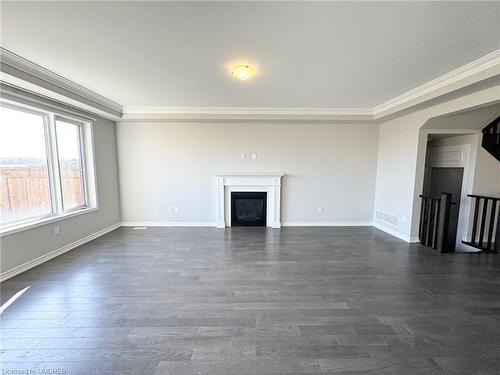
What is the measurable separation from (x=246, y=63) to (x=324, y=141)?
3.09 meters

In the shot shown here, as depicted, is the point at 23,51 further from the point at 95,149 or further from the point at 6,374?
the point at 6,374

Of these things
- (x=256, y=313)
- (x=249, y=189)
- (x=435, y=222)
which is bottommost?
(x=256, y=313)

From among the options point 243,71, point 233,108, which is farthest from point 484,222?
point 233,108

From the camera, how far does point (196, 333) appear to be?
1858 mm

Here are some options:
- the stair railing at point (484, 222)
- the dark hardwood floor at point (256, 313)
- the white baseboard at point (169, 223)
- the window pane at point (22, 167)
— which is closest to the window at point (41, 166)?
the window pane at point (22, 167)

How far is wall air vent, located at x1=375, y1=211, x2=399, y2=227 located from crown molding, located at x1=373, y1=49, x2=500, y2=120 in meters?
2.10

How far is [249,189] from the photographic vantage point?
507cm

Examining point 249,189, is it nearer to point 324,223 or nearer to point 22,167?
point 324,223

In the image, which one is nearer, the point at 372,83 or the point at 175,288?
the point at 175,288

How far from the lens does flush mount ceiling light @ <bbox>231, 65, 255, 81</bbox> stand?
259 cm

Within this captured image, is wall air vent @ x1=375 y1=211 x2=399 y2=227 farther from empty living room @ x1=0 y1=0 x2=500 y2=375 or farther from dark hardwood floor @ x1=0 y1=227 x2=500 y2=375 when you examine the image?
dark hardwood floor @ x1=0 y1=227 x2=500 y2=375

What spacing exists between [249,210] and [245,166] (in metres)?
→ 1.05

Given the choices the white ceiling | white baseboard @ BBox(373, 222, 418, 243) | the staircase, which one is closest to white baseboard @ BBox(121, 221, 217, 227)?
the white ceiling

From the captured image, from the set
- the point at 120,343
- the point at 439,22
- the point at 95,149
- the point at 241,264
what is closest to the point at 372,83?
the point at 439,22
